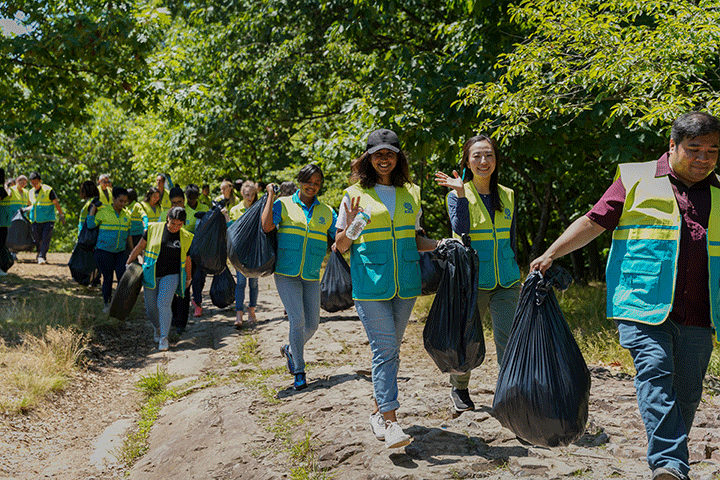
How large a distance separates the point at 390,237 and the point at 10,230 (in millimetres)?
8924

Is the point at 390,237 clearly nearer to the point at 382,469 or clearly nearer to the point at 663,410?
the point at 382,469

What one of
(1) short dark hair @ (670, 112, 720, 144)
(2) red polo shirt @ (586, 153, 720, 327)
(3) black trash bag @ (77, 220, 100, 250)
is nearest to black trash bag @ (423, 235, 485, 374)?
(2) red polo shirt @ (586, 153, 720, 327)

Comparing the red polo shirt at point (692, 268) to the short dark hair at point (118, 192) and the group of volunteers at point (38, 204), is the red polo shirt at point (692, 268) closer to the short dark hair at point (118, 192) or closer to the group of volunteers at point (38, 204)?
the short dark hair at point (118, 192)

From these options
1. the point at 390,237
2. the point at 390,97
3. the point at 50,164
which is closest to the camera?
the point at 390,237

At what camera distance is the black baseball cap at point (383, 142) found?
162 inches

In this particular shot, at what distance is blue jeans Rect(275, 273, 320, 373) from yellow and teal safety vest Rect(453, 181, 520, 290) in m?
1.83

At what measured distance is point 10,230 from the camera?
428 inches

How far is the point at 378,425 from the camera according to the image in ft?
12.9

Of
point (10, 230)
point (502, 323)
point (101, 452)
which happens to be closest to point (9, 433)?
point (101, 452)

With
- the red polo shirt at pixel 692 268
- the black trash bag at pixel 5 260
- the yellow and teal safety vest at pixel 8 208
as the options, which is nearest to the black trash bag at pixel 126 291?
the black trash bag at pixel 5 260

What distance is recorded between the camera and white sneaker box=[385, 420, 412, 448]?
12.2 ft

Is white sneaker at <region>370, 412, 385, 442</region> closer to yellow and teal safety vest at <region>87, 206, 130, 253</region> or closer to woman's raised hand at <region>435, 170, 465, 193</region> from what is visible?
Answer: woman's raised hand at <region>435, 170, 465, 193</region>

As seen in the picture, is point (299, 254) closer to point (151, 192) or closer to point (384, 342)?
point (384, 342)

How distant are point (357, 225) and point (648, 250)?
1573 mm
